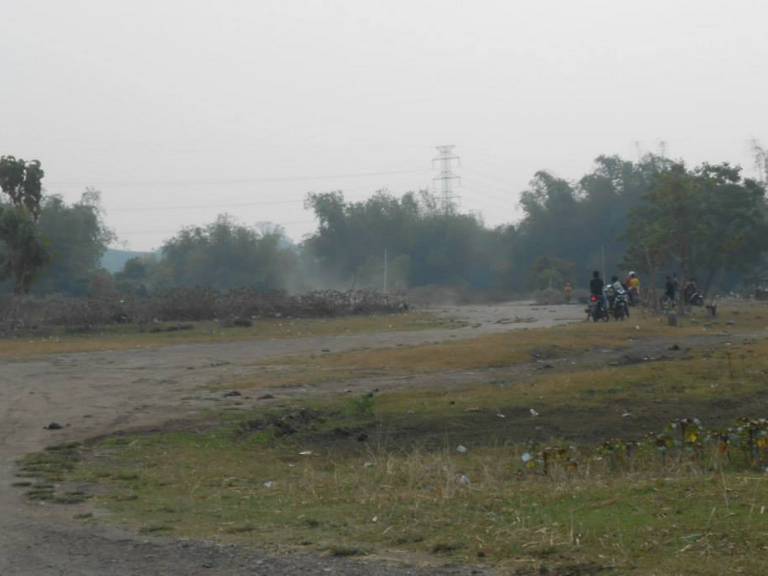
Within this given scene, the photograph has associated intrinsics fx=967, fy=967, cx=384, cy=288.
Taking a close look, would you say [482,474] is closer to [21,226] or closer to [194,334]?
[194,334]

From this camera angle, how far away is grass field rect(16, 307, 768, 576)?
6.44 metres

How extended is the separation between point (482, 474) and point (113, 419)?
634 centimetres

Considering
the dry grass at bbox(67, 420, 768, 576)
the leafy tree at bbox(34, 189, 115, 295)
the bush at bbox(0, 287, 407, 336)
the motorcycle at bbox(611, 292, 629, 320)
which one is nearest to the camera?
the dry grass at bbox(67, 420, 768, 576)

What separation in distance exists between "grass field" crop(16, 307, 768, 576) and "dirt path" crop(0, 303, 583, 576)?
14.8 inches

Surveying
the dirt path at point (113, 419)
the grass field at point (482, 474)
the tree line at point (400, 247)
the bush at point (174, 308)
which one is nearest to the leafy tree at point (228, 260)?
the tree line at point (400, 247)

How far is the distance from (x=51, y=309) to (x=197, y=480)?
31.6 metres

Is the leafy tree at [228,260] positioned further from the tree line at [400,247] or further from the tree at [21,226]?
the tree at [21,226]

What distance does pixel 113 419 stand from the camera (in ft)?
45.9

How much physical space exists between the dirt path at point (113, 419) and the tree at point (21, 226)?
46.6 feet

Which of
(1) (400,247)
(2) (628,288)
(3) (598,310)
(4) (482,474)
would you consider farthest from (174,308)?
(1) (400,247)

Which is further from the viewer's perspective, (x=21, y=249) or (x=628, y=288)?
(x=628, y=288)

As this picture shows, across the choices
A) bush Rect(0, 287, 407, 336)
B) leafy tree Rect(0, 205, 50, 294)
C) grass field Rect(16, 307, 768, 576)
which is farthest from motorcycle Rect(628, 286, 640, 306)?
leafy tree Rect(0, 205, 50, 294)

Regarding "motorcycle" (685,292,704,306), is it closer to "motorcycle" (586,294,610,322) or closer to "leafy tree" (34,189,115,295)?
"motorcycle" (586,294,610,322)

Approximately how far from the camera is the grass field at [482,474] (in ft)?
21.1
